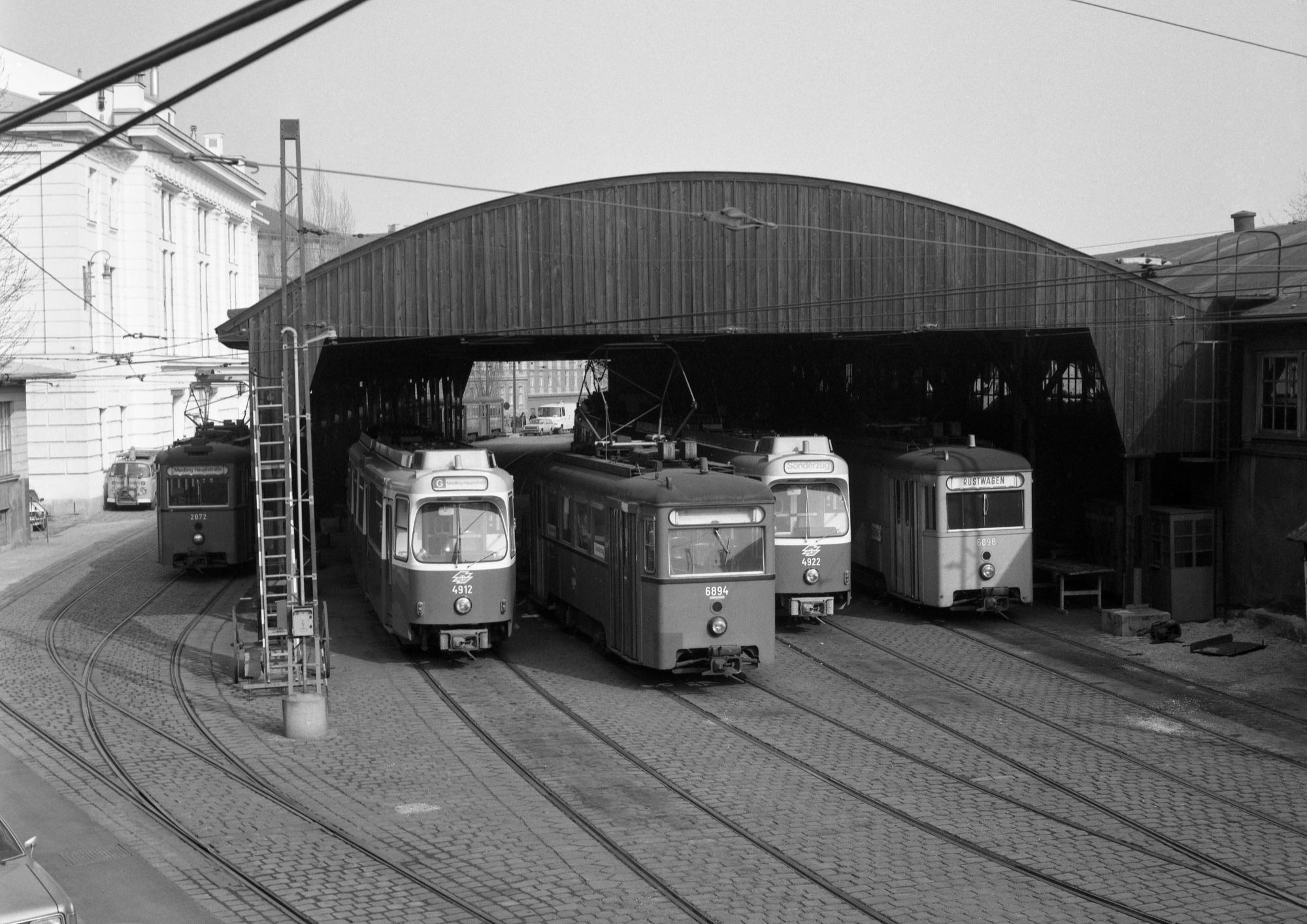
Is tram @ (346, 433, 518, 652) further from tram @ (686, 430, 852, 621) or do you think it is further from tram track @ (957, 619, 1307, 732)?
tram track @ (957, 619, 1307, 732)

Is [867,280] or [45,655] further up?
[867,280]

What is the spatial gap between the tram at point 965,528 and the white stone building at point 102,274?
20620mm

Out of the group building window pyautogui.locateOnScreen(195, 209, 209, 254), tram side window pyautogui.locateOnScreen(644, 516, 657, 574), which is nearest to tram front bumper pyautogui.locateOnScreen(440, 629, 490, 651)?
tram side window pyautogui.locateOnScreen(644, 516, 657, 574)

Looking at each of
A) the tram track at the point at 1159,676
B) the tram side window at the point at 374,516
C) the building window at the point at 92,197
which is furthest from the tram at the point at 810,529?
the building window at the point at 92,197

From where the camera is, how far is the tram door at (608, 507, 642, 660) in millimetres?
17297

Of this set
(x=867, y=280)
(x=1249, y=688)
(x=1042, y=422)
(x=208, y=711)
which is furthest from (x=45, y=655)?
(x=1042, y=422)

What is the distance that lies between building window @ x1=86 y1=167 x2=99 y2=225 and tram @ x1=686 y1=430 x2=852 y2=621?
96.2 ft

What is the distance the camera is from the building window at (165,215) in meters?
48.2

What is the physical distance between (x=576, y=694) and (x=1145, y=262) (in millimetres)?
12011

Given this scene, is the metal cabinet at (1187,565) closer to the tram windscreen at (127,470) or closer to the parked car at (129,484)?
the parked car at (129,484)

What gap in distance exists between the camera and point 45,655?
65.6ft

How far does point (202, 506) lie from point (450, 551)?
11.4 metres

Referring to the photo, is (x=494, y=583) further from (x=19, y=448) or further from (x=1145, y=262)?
(x=19, y=448)

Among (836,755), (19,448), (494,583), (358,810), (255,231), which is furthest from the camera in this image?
(255,231)
